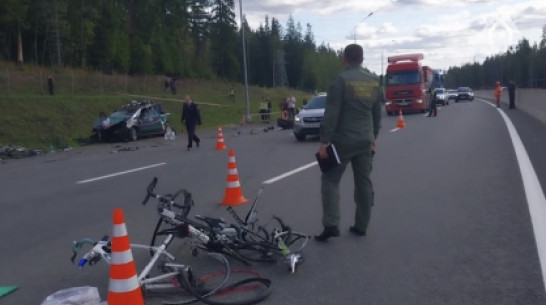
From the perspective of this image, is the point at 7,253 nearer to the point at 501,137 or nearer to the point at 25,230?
the point at 25,230

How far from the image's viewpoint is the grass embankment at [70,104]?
32781 millimetres

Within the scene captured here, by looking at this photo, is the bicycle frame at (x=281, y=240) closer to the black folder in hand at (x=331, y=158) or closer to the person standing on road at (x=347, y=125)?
the person standing on road at (x=347, y=125)

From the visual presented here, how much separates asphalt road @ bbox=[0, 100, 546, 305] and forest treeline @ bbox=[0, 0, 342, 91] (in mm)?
33277

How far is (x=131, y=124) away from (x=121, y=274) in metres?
25.3

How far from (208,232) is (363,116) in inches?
83.7

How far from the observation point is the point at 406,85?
4225 centimetres

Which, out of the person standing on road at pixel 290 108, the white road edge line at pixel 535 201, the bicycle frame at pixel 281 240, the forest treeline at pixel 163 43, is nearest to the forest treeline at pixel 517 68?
the forest treeline at pixel 163 43

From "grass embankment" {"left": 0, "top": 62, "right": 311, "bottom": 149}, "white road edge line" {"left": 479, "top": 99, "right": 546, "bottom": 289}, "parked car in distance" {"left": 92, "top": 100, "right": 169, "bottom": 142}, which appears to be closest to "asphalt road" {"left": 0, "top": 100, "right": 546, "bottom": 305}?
"white road edge line" {"left": 479, "top": 99, "right": 546, "bottom": 289}

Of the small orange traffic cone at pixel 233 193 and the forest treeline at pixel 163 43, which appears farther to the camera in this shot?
the forest treeline at pixel 163 43

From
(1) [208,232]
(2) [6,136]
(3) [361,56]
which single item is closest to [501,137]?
(3) [361,56]

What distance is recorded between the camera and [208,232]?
652 centimetres

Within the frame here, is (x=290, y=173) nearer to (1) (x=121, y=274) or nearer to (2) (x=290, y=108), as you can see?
(1) (x=121, y=274)

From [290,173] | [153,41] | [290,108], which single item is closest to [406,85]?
[290,108]

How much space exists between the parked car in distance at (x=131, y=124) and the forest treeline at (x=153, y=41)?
17.6 m
